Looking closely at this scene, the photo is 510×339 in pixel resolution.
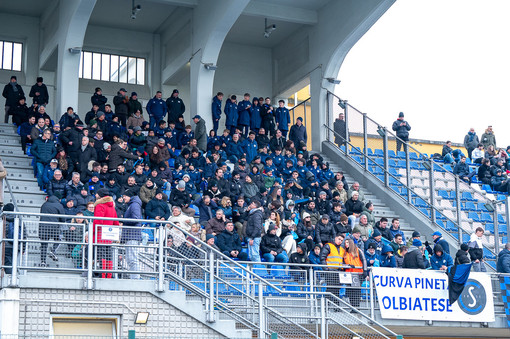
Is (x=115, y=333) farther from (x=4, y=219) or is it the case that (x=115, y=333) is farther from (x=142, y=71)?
(x=142, y=71)

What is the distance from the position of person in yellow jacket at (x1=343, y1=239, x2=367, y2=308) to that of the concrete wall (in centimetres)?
411

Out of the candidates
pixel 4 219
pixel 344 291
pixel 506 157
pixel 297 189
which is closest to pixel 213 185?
pixel 297 189

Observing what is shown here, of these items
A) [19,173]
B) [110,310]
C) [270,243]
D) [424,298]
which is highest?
[19,173]

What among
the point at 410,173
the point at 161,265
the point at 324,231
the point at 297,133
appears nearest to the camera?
the point at 161,265

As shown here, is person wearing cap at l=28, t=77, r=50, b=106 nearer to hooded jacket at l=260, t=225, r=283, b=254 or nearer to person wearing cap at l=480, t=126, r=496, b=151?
hooded jacket at l=260, t=225, r=283, b=254

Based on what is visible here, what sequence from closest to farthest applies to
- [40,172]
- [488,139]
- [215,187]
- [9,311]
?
1. [9,311]
2. [40,172]
3. [215,187]
4. [488,139]

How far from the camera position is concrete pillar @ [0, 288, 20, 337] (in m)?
13.0

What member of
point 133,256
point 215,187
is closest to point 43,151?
point 215,187

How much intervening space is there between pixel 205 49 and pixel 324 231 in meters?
8.80

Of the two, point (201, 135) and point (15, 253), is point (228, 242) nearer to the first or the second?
point (15, 253)

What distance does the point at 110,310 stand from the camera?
1398 centimetres

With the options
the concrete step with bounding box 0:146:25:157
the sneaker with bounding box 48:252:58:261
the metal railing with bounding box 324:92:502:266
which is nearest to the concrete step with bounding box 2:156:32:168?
the concrete step with bounding box 0:146:25:157

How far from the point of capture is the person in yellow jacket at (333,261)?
17.9 meters

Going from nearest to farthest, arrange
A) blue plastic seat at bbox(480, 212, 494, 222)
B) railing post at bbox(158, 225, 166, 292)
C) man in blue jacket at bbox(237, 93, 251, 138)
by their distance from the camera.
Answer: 1. railing post at bbox(158, 225, 166, 292)
2. blue plastic seat at bbox(480, 212, 494, 222)
3. man in blue jacket at bbox(237, 93, 251, 138)
